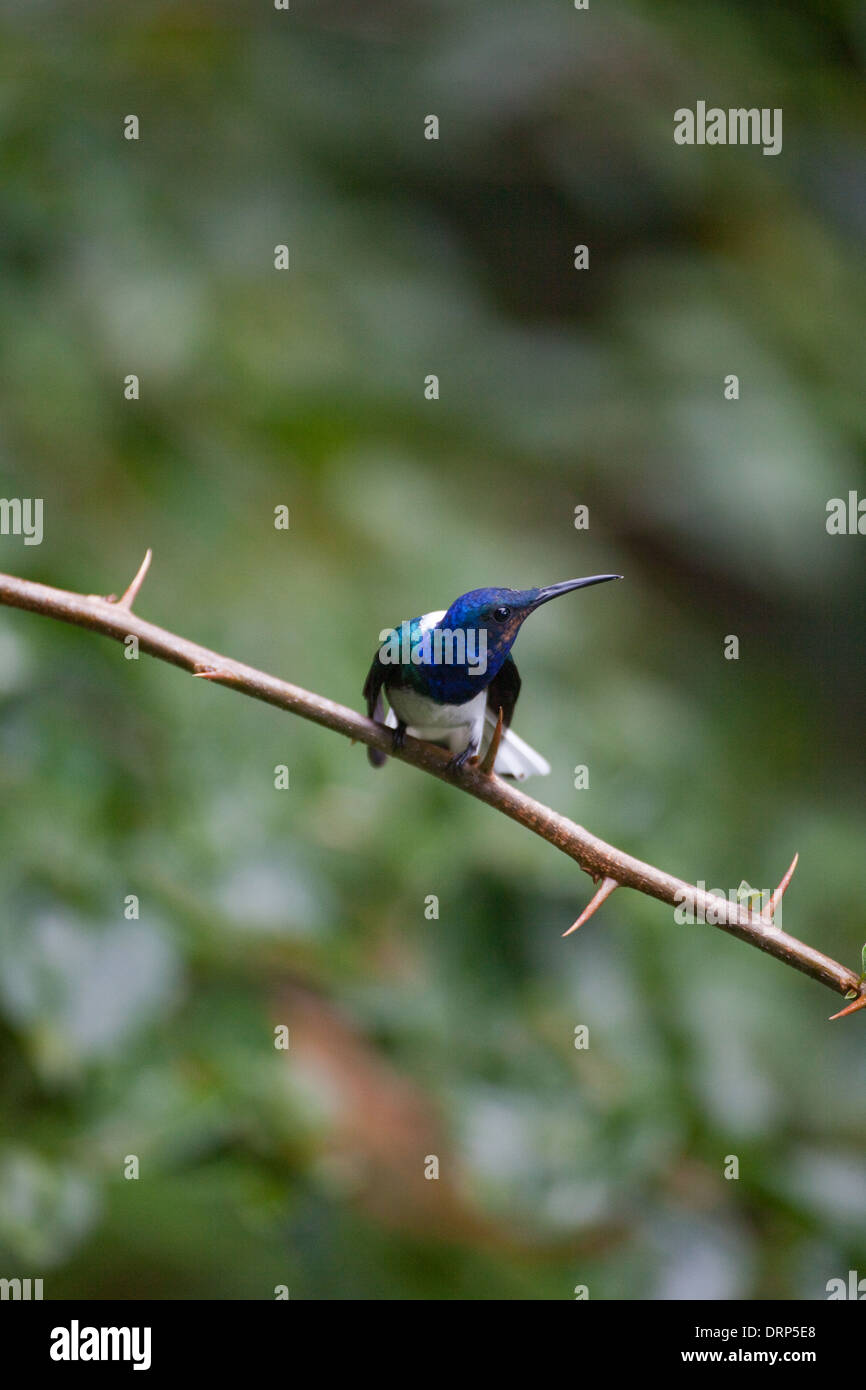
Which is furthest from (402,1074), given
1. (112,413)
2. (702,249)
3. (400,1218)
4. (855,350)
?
(702,249)

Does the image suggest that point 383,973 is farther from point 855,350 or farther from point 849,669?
point 849,669

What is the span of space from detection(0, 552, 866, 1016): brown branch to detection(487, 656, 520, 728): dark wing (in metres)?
0.53

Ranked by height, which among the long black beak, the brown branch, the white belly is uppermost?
the long black beak

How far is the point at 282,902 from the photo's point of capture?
2621mm

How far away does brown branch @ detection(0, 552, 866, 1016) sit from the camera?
55.1 inches

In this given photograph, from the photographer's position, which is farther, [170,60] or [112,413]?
[170,60]

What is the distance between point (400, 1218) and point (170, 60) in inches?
158

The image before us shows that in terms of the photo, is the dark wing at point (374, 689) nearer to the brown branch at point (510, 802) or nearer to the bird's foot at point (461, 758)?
the bird's foot at point (461, 758)

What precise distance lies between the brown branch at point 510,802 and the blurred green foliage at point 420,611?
98 cm

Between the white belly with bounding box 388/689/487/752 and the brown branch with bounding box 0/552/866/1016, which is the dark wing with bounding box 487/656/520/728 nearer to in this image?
the white belly with bounding box 388/689/487/752

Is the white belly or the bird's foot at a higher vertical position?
the white belly

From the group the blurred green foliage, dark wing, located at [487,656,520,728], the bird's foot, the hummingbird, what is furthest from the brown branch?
the blurred green foliage

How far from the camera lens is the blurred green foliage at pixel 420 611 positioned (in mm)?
2586

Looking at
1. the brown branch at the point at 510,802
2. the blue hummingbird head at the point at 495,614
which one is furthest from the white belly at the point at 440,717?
the brown branch at the point at 510,802
